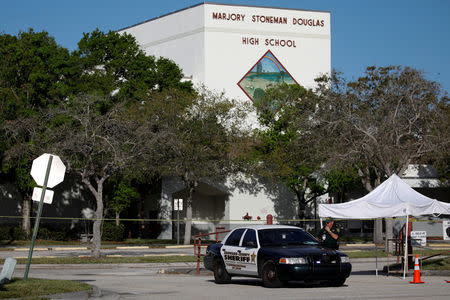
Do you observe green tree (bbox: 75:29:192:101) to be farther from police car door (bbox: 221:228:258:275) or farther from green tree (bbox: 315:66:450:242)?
police car door (bbox: 221:228:258:275)

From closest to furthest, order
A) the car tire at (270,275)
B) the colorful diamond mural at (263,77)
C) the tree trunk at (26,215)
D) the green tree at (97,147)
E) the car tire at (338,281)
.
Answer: the car tire at (270,275) → the car tire at (338,281) → the green tree at (97,147) → the tree trunk at (26,215) → the colorful diamond mural at (263,77)

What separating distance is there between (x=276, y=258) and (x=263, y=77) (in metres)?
45.3

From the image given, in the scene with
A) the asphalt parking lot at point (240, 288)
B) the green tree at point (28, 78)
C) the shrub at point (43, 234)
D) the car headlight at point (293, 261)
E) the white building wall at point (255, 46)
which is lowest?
the asphalt parking lot at point (240, 288)

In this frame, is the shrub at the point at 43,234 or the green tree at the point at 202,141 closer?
the green tree at the point at 202,141

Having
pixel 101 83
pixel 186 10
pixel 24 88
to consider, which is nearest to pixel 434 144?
pixel 101 83

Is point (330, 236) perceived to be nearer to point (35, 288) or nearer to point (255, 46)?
point (35, 288)

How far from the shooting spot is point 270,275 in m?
16.6

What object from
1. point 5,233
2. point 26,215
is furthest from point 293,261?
point 26,215

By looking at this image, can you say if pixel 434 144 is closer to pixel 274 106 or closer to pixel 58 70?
pixel 274 106

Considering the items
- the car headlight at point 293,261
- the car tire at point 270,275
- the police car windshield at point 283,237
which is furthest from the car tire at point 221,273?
the car headlight at point 293,261

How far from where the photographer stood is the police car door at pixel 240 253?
17.3 meters

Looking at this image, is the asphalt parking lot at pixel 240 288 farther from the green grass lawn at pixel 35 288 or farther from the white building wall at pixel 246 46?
the white building wall at pixel 246 46

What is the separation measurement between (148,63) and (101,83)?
5.33 meters

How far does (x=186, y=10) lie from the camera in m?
61.2
